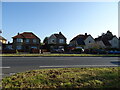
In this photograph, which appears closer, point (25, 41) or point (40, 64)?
point (40, 64)

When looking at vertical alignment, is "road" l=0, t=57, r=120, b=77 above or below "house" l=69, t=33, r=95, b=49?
below

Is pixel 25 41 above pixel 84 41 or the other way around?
the other way around

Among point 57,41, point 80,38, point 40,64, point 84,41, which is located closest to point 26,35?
point 57,41

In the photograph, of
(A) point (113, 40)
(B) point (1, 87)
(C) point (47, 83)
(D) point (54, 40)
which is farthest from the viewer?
(A) point (113, 40)

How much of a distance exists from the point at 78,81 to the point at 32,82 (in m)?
1.78

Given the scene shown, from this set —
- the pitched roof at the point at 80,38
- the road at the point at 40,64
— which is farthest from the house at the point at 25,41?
the road at the point at 40,64

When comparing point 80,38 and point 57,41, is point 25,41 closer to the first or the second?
point 57,41

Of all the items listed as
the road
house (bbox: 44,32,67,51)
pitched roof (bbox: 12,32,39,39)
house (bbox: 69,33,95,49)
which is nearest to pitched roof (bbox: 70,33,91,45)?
house (bbox: 69,33,95,49)

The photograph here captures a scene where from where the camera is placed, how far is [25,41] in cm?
5400

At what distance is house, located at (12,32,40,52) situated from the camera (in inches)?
2099

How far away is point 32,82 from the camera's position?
224 inches

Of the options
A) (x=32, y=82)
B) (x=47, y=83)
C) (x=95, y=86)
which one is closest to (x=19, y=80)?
(x=32, y=82)

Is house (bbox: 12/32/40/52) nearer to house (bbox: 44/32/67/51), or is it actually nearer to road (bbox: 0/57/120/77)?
house (bbox: 44/32/67/51)

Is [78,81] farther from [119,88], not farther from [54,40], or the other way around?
[54,40]
